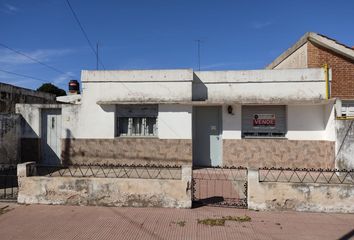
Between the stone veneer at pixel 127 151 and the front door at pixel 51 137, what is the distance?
457mm

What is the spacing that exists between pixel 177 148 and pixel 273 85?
169 inches

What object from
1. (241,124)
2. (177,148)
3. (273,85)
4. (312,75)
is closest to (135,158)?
(177,148)

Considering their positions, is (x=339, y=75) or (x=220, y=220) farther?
(x=339, y=75)

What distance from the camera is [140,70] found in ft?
37.7

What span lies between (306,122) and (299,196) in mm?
5415

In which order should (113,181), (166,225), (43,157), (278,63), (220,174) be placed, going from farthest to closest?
(278,63) → (43,157) → (220,174) → (113,181) → (166,225)

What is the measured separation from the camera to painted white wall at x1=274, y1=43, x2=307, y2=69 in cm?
1234

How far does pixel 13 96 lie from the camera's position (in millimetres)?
14508

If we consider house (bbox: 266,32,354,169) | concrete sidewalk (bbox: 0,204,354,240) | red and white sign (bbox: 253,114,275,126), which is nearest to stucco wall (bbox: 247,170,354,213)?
concrete sidewalk (bbox: 0,204,354,240)

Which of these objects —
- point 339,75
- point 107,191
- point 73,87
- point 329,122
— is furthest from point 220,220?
point 73,87

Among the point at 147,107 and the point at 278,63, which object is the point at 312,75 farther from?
the point at 147,107

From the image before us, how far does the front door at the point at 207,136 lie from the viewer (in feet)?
38.6

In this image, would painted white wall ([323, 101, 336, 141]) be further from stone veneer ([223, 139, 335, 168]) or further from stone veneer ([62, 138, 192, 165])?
stone veneer ([62, 138, 192, 165])

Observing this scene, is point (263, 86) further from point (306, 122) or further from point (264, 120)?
point (306, 122)
